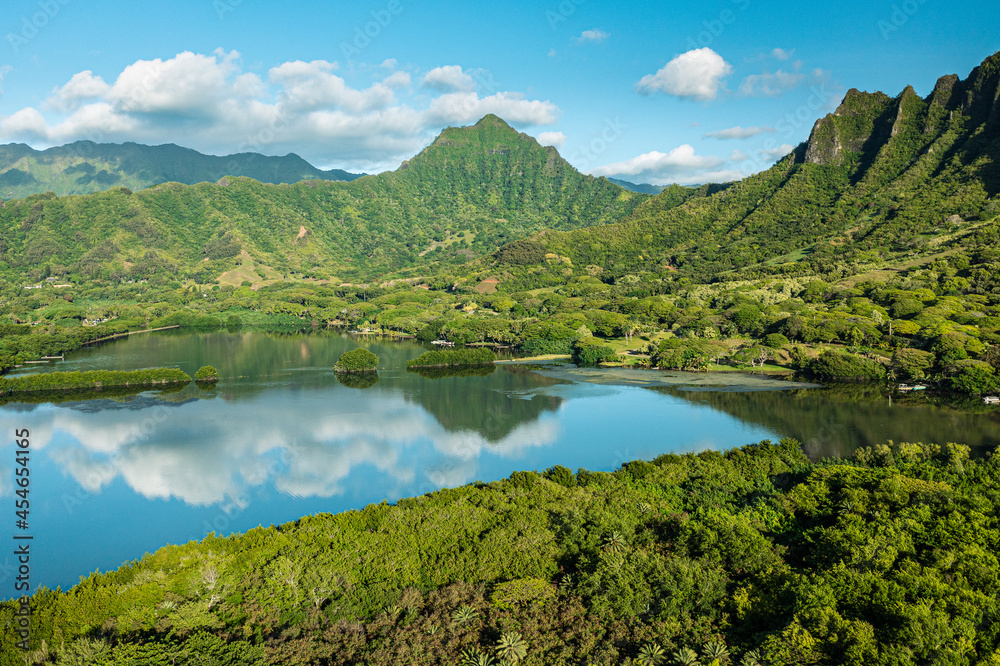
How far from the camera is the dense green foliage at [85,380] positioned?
61.8 m

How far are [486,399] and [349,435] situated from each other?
53.8ft

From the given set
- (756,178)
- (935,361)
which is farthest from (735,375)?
(756,178)

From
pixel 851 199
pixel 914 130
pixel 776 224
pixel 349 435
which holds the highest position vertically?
pixel 914 130

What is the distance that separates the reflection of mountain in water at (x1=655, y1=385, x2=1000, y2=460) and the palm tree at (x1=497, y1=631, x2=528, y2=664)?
30.4 metres

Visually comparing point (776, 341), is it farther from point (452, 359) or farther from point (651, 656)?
point (651, 656)

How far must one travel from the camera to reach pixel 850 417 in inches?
1991

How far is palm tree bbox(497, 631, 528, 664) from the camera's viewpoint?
59.1 ft

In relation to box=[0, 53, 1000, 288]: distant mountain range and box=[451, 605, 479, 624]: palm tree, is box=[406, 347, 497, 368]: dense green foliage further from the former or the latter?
box=[0, 53, 1000, 288]: distant mountain range

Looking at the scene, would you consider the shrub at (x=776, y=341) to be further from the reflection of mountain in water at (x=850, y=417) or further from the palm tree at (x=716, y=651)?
the palm tree at (x=716, y=651)

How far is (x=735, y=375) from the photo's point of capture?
6875 cm

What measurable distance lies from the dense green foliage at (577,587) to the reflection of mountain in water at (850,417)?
1483cm

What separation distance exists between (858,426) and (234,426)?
5066cm

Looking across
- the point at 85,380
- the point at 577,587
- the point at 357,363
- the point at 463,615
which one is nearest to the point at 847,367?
the point at 577,587

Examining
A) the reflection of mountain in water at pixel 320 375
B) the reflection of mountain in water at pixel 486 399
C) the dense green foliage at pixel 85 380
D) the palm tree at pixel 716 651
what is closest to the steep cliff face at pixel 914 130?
the reflection of mountain in water at pixel 486 399
